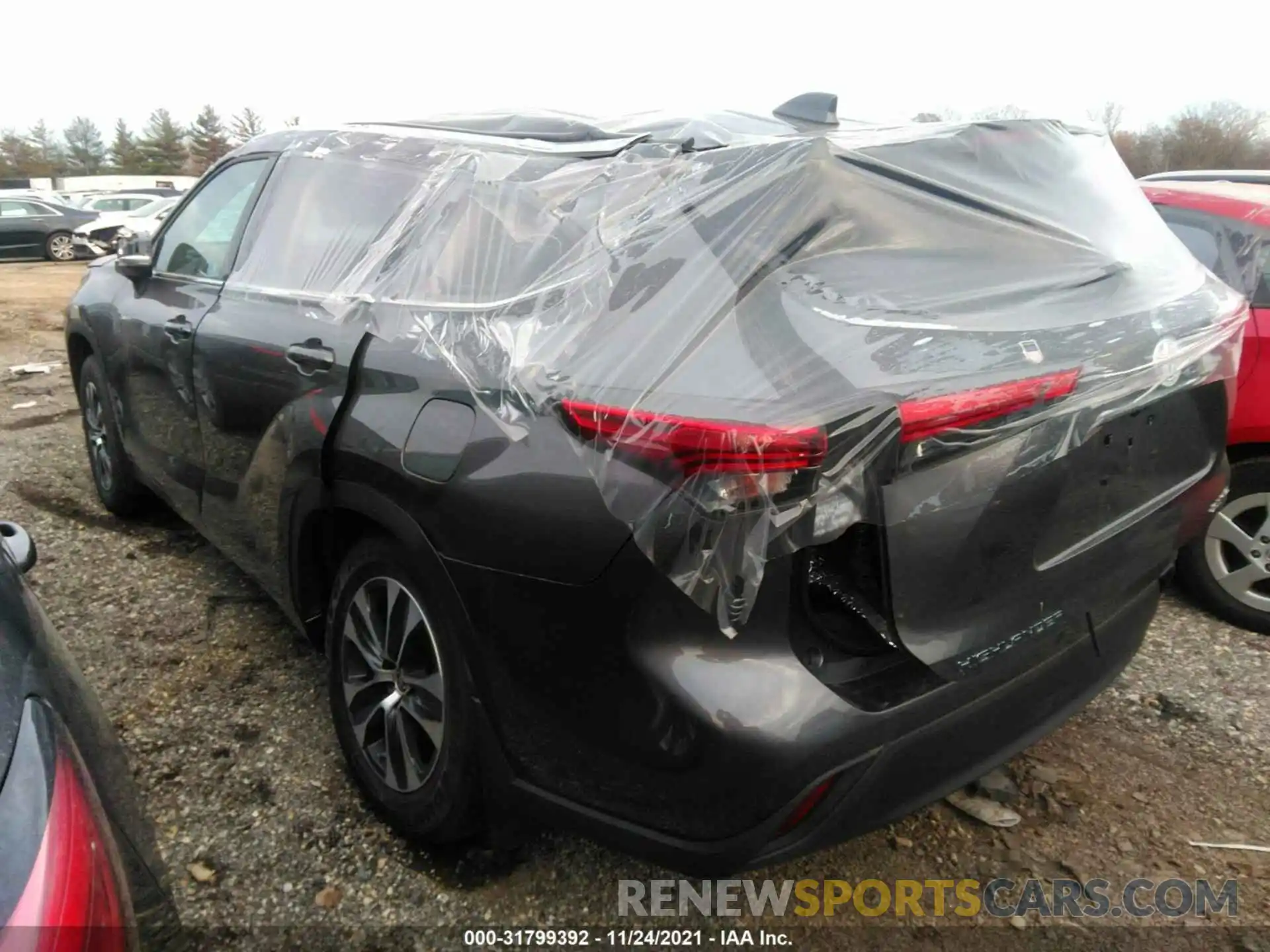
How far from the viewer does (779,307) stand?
1574 mm

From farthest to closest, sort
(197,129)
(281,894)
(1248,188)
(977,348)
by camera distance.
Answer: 1. (197,129)
2. (1248,188)
3. (281,894)
4. (977,348)

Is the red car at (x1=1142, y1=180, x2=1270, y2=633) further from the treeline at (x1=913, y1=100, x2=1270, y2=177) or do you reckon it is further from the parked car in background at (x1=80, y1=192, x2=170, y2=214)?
the parked car in background at (x1=80, y1=192, x2=170, y2=214)

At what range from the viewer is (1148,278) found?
2008mm

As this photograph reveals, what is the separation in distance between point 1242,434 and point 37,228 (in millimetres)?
21890

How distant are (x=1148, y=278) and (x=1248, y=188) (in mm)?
2282

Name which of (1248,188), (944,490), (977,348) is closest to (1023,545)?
(944,490)

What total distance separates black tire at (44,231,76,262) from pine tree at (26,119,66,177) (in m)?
43.9

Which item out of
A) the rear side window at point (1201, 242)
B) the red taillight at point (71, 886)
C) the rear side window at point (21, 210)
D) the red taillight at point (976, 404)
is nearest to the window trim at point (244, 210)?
the red taillight at point (71, 886)

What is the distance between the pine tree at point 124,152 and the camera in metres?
61.2

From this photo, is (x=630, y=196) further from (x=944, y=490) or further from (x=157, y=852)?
(x=157, y=852)

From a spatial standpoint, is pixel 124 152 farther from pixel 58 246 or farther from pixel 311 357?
pixel 311 357

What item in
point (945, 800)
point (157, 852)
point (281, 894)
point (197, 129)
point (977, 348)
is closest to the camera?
point (157, 852)

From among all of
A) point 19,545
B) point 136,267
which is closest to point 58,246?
point 136,267

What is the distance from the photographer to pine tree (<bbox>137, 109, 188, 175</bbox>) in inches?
2376
